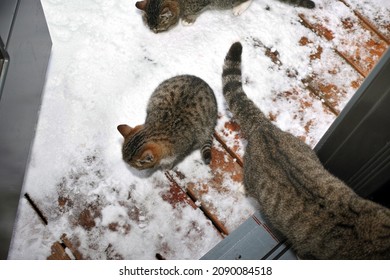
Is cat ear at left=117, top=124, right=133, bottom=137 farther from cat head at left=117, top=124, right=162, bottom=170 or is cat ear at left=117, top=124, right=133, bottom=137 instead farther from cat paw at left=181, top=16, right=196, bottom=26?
cat paw at left=181, top=16, right=196, bottom=26

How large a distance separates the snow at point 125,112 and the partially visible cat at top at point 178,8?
0.07m

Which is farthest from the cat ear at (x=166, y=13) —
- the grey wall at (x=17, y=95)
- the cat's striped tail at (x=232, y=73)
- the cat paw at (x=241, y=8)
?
the grey wall at (x=17, y=95)

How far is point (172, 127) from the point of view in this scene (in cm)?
251

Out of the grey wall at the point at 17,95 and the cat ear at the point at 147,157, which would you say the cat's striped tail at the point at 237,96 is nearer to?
the cat ear at the point at 147,157

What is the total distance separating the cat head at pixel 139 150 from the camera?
7.80 feet

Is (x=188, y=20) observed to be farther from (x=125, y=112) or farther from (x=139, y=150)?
(x=139, y=150)

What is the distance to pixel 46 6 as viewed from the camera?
10.0 ft

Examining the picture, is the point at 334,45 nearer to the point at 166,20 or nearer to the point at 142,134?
the point at 166,20

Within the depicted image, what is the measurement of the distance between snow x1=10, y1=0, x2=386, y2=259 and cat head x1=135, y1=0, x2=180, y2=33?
0.09m

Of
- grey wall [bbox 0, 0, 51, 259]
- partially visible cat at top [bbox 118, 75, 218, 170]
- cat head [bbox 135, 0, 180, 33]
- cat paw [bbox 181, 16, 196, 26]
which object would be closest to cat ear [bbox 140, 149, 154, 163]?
partially visible cat at top [bbox 118, 75, 218, 170]

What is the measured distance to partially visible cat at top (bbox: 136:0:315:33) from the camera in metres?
2.97

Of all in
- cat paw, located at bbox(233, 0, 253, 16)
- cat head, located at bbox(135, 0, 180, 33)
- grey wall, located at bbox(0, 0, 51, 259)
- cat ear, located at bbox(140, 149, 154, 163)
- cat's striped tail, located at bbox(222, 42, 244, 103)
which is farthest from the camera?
cat paw, located at bbox(233, 0, 253, 16)

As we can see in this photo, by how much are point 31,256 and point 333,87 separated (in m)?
2.40
